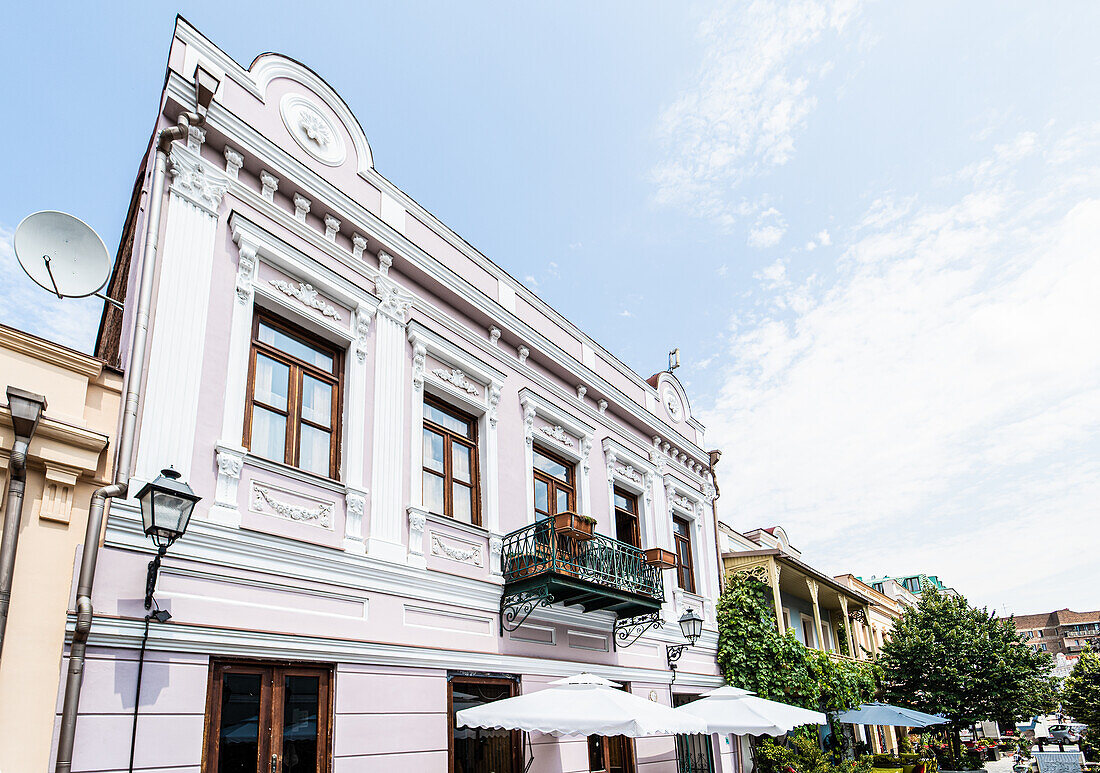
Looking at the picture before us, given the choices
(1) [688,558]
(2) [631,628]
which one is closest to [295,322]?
(2) [631,628]

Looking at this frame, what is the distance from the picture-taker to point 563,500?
39.3 ft

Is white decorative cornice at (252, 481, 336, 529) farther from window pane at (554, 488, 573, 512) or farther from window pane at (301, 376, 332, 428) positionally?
window pane at (554, 488, 573, 512)

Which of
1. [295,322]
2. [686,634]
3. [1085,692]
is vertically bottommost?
[1085,692]

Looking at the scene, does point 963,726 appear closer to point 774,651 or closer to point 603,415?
point 774,651

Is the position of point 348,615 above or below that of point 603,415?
below

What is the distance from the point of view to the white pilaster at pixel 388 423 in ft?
26.6

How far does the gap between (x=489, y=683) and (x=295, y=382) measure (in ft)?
13.9

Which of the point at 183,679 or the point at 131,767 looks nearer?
the point at 131,767

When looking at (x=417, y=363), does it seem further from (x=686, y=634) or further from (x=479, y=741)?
(x=686, y=634)

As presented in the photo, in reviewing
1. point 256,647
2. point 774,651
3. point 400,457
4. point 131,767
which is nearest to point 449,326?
point 400,457

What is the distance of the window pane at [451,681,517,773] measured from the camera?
836cm

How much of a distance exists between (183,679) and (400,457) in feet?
10.7

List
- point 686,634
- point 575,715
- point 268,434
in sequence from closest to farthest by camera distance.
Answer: point 268,434, point 575,715, point 686,634

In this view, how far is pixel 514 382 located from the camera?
11133 millimetres
